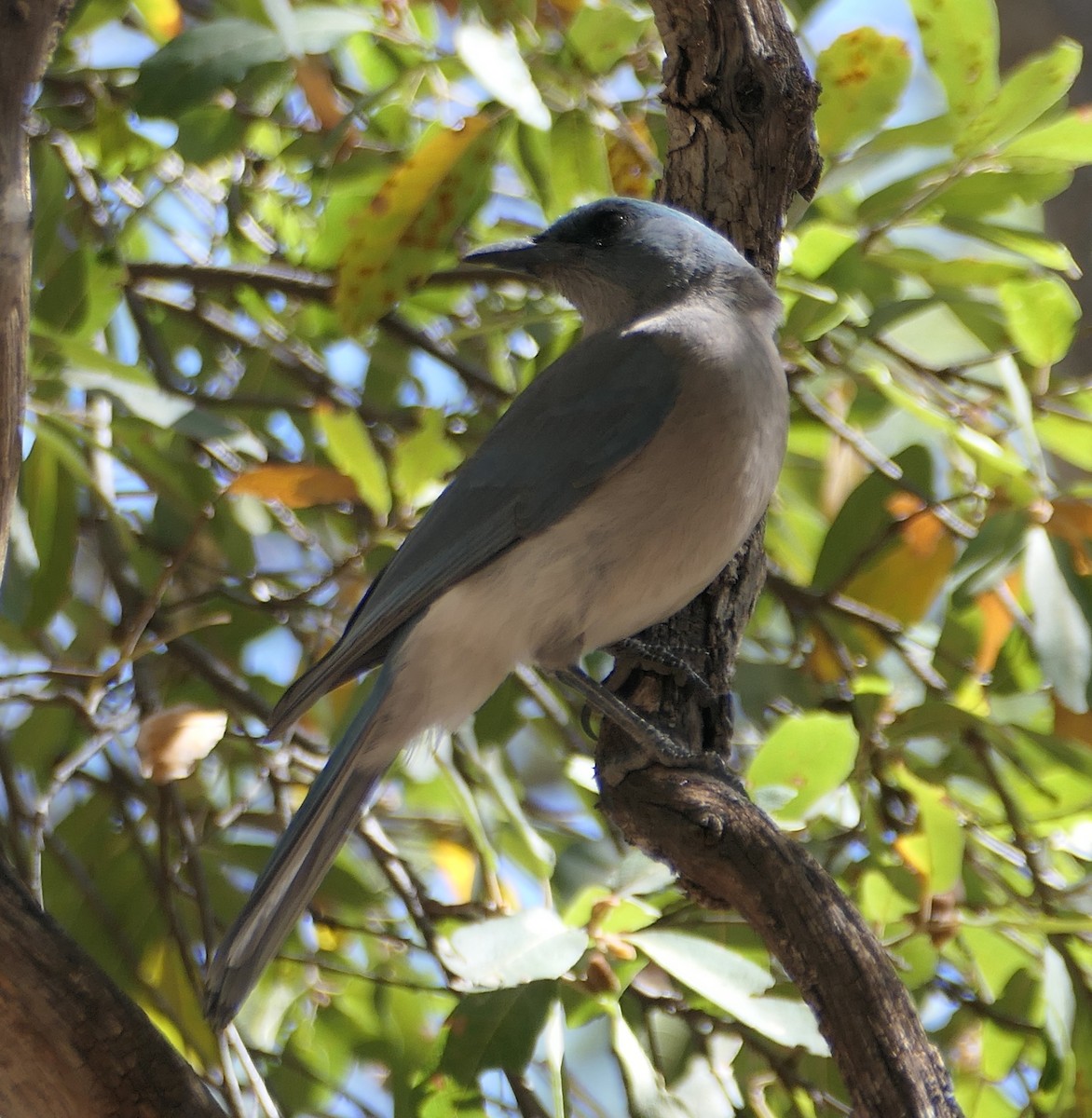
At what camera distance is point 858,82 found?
9.21 feet

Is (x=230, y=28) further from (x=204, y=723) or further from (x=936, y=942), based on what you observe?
(x=936, y=942)

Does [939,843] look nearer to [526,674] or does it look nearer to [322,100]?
[526,674]

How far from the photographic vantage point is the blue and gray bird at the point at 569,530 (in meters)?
2.54

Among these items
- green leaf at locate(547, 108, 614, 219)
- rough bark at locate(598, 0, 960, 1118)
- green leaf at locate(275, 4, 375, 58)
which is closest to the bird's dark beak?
green leaf at locate(547, 108, 614, 219)

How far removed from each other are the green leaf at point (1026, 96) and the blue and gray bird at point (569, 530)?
1.71ft

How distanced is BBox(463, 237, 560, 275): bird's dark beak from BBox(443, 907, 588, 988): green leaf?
4.75 ft

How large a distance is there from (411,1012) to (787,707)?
108cm

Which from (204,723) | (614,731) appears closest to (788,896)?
(614,731)

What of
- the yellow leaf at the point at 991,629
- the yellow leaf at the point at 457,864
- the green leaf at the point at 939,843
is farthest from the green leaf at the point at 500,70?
the yellow leaf at the point at 457,864

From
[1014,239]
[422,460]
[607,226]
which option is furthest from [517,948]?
[1014,239]

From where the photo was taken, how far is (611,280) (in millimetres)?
3160

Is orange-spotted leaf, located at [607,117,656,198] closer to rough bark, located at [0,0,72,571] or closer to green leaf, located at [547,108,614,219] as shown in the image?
green leaf, located at [547,108,614,219]

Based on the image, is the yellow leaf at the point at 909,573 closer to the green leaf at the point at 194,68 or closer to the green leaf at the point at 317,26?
the green leaf at the point at 317,26

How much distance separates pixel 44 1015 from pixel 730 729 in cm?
137
